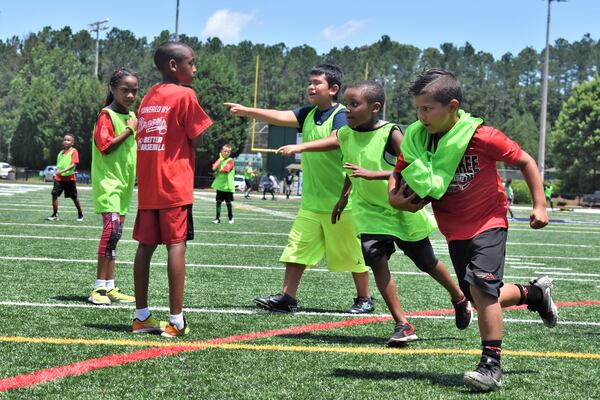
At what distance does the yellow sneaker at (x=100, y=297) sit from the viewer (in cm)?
621

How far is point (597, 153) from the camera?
71.6 meters

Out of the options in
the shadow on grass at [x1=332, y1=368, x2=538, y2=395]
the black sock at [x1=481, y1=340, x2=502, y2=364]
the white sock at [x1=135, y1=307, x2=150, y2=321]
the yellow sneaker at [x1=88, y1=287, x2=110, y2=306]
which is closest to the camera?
the black sock at [x1=481, y1=340, x2=502, y2=364]

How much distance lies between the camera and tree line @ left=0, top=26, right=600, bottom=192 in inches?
2820

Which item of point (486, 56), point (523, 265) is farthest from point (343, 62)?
point (523, 265)

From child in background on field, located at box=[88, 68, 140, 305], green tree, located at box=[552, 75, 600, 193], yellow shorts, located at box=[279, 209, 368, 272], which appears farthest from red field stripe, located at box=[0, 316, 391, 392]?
green tree, located at box=[552, 75, 600, 193]

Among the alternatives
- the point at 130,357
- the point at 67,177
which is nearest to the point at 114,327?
the point at 130,357

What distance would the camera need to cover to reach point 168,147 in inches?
200

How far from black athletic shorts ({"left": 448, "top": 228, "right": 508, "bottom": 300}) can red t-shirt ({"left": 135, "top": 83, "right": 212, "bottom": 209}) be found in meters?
1.81

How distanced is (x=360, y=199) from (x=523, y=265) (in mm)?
6209

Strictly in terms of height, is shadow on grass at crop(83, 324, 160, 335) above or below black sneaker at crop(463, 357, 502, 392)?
below

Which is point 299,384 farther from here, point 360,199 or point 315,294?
point 315,294

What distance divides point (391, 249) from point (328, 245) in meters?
1.19

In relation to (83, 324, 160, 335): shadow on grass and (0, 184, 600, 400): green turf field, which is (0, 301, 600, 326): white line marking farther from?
(83, 324, 160, 335): shadow on grass

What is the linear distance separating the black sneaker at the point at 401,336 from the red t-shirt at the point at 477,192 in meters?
0.96
